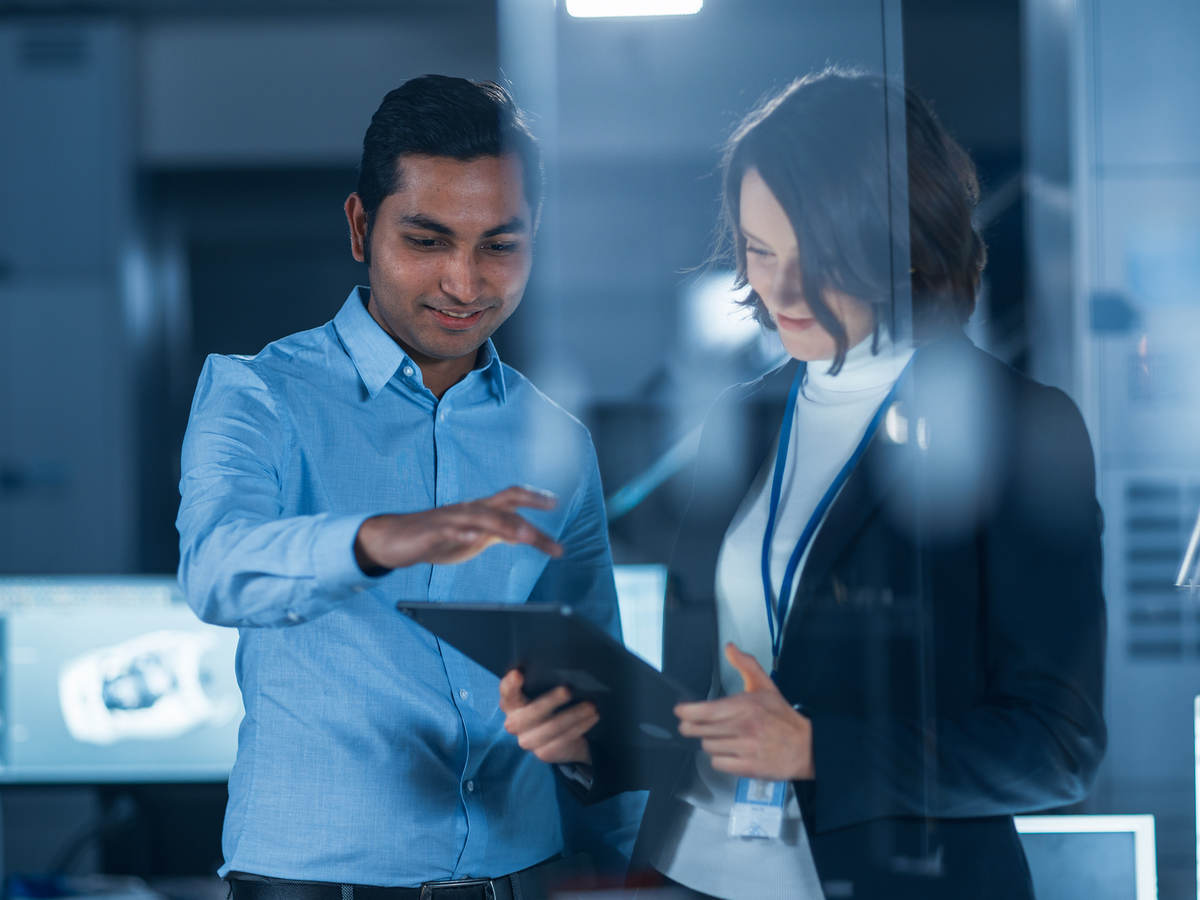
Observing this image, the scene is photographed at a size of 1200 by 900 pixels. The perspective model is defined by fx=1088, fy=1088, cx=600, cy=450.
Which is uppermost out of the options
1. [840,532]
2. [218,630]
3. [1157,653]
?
[840,532]

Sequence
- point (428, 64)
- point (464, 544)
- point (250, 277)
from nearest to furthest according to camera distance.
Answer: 1. point (464, 544)
2. point (428, 64)
3. point (250, 277)

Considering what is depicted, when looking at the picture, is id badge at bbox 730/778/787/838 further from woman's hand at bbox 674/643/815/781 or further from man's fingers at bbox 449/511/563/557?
man's fingers at bbox 449/511/563/557

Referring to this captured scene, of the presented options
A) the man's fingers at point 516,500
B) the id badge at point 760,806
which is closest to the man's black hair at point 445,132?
the man's fingers at point 516,500

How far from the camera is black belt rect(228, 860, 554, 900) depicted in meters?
0.94

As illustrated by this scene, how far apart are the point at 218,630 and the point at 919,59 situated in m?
1.59

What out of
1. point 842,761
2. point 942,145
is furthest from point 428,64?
point 842,761

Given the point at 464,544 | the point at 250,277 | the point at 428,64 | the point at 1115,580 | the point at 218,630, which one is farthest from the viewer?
the point at 250,277

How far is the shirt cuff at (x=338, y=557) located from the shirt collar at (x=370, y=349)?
0.69 feet

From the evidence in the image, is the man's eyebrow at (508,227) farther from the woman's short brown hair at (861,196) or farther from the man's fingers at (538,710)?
the man's fingers at (538,710)

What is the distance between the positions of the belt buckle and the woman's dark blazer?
226 mm

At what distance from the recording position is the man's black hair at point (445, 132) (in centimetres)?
90

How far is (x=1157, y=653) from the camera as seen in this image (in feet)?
2.84

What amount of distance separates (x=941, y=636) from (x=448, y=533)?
37cm

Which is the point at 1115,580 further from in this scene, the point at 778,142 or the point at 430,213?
the point at 430,213
